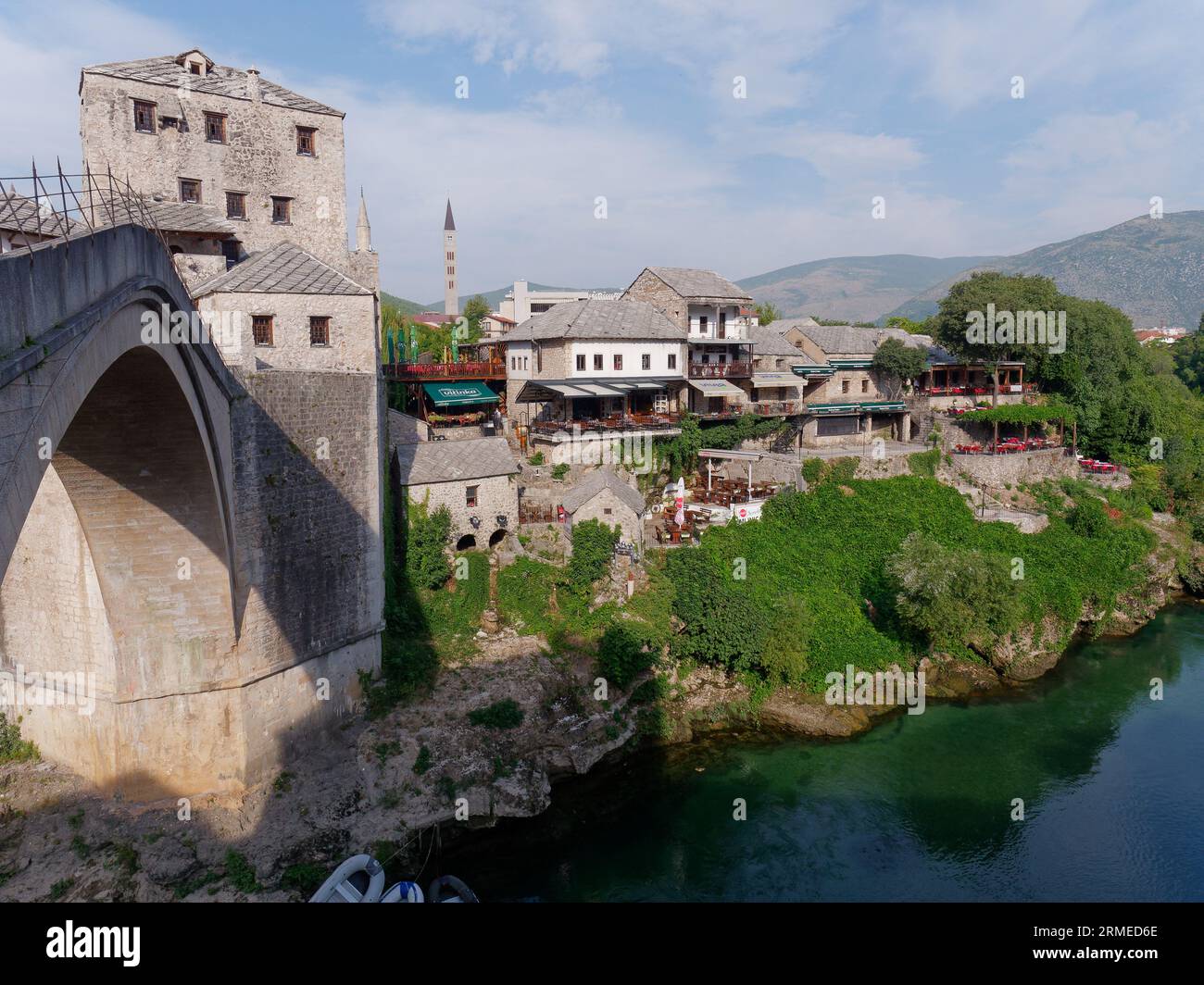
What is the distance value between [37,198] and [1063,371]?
4694cm

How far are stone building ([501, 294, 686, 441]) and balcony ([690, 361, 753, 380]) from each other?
3.41 ft

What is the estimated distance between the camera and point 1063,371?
42.7 meters

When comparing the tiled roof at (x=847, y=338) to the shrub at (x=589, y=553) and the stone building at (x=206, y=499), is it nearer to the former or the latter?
the shrub at (x=589, y=553)

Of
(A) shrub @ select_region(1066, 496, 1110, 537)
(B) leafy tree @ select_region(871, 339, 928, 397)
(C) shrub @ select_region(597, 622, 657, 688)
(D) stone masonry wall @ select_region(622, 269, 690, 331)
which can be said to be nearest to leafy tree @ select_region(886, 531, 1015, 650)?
(C) shrub @ select_region(597, 622, 657, 688)

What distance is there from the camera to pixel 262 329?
18078 millimetres

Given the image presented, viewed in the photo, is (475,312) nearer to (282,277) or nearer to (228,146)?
(228,146)

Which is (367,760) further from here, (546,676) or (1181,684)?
(1181,684)

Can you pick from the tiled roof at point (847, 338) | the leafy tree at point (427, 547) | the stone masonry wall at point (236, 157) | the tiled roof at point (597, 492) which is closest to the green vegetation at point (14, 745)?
the leafy tree at point (427, 547)

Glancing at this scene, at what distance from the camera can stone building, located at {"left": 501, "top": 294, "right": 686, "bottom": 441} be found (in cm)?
3120

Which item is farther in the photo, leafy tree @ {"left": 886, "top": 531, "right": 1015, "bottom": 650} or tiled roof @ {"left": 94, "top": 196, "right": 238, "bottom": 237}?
leafy tree @ {"left": 886, "top": 531, "right": 1015, "bottom": 650}

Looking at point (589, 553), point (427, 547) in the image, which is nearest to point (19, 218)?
point (427, 547)

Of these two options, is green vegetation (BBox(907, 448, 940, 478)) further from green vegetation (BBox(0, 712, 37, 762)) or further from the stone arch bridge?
green vegetation (BBox(0, 712, 37, 762))

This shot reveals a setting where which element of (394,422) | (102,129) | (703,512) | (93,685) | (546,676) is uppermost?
(102,129)
